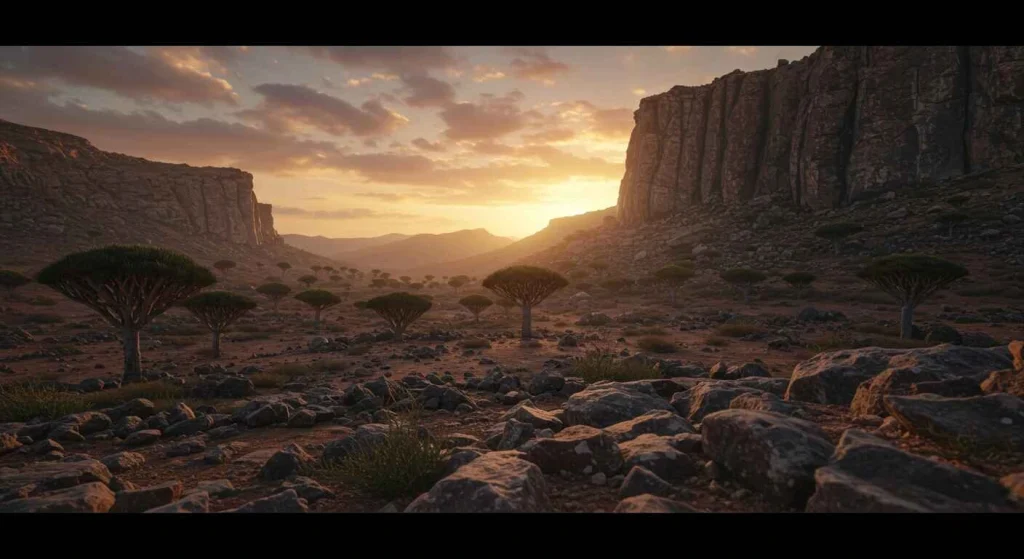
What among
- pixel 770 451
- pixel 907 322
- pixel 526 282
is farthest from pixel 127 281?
pixel 907 322

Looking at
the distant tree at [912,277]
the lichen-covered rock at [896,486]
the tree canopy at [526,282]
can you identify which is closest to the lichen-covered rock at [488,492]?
the lichen-covered rock at [896,486]

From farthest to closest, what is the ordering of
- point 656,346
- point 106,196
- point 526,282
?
1. point 106,196
2. point 526,282
3. point 656,346

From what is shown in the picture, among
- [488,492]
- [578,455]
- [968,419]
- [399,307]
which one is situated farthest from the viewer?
[399,307]

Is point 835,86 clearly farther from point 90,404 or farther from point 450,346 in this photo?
point 90,404

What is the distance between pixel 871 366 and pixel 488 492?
641 centimetres

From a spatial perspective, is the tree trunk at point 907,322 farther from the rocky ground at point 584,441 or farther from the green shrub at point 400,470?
the green shrub at point 400,470

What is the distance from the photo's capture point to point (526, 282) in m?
28.4

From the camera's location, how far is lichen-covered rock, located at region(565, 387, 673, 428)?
22.2ft

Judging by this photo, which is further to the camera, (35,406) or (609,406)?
(35,406)

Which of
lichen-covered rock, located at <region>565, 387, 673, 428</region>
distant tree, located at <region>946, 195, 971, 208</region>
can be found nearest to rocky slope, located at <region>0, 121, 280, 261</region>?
lichen-covered rock, located at <region>565, 387, 673, 428</region>

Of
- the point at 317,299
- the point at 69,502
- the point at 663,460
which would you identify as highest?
the point at 317,299

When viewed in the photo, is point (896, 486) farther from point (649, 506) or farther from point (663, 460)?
point (663, 460)

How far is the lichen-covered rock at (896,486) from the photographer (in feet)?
9.15
